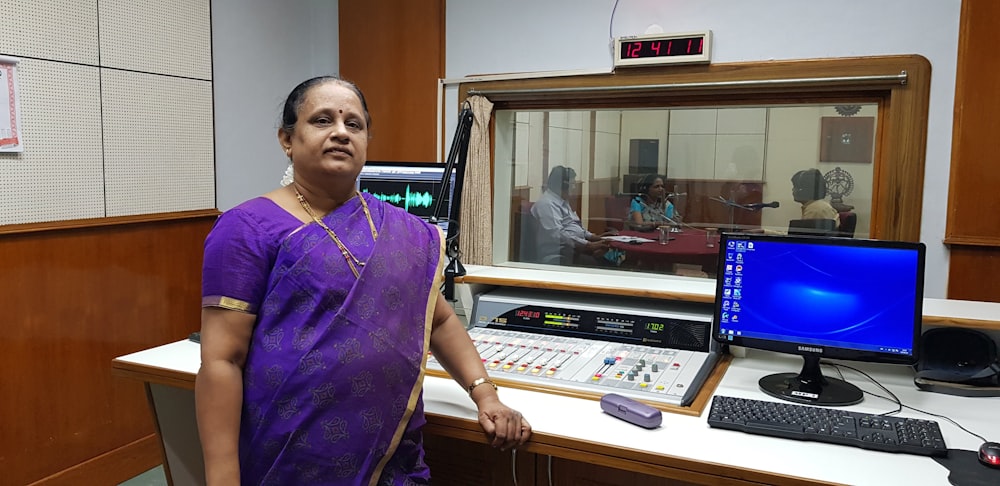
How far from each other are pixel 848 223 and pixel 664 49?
120cm

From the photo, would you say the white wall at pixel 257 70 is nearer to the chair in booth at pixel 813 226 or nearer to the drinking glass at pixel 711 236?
the drinking glass at pixel 711 236

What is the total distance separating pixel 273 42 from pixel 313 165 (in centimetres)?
273

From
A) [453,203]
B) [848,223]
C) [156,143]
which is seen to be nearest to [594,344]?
[453,203]

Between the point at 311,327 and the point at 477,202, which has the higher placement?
the point at 477,202

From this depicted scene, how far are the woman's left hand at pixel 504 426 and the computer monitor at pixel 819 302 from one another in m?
0.62

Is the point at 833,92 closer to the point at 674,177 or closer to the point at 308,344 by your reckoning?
the point at 674,177

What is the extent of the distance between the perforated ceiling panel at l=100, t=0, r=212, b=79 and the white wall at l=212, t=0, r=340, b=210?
12cm

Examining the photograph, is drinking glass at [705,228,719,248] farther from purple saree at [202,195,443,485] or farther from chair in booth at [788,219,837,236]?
purple saree at [202,195,443,485]

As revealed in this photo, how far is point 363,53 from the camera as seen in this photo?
12.9ft

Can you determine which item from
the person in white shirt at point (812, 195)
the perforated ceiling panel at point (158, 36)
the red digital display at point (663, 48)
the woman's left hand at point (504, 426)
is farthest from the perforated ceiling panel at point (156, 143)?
the person in white shirt at point (812, 195)

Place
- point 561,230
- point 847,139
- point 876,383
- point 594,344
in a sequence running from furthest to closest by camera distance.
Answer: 1. point 561,230
2. point 847,139
3. point 594,344
4. point 876,383

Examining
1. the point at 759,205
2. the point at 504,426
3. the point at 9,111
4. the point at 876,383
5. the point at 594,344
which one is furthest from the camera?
the point at 759,205

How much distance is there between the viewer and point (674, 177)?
3600 millimetres

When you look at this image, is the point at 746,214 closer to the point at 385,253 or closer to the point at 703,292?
the point at 703,292
